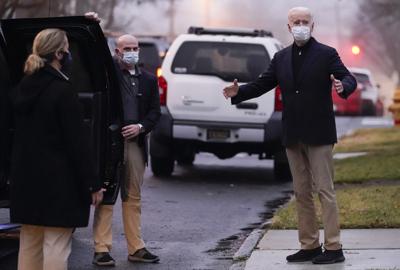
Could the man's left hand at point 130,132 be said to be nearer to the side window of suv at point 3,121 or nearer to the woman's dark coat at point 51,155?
the side window of suv at point 3,121

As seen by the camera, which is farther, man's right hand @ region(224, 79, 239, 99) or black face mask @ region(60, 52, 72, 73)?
man's right hand @ region(224, 79, 239, 99)

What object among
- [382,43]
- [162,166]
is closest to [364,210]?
[162,166]

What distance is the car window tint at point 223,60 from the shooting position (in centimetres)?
1308

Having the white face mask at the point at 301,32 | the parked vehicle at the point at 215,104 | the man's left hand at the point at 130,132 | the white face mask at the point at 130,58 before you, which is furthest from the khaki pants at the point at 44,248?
the parked vehicle at the point at 215,104

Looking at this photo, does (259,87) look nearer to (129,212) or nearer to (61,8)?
(129,212)

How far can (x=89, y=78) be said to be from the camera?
7801mm

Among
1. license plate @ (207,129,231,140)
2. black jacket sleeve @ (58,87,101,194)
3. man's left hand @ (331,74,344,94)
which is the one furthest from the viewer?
license plate @ (207,129,231,140)

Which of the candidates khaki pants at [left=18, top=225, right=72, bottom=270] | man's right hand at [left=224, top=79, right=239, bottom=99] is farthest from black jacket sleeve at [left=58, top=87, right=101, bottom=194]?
man's right hand at [left=224, top=79, right=239, bottom=99]

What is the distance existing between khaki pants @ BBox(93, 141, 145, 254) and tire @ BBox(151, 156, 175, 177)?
18.0 feet

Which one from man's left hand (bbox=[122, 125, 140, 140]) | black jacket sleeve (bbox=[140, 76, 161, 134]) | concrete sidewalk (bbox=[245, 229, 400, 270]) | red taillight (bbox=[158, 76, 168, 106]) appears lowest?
concrete sidewalk (bbox=[245, 229, 400, 270])

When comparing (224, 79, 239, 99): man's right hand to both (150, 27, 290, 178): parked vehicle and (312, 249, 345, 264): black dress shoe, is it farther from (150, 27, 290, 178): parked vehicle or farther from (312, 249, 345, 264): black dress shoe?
(150, 27, 290, 178): parked vehicle

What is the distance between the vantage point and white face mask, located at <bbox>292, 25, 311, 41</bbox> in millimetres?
7465

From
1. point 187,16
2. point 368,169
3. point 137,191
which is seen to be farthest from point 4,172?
point 187,16

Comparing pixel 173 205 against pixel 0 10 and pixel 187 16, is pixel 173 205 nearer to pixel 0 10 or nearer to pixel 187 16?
Answer: pixel 0 10
